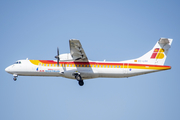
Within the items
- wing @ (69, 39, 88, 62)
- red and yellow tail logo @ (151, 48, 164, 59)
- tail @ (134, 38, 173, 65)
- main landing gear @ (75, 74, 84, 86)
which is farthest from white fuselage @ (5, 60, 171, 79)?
red and yellow tail logo @ (151, 48, 164, 59)

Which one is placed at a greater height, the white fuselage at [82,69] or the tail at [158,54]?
the tail at [158,54]

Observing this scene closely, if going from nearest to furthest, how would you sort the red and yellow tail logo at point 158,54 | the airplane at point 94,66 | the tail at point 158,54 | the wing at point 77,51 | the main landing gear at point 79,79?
the wing at point 77,51, the airplane at point 94,66, the tail at point 158,54, the red and yellow tail logo at point 158,54, the main landing gear at point 79,79

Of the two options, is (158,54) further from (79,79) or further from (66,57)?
(66,57)

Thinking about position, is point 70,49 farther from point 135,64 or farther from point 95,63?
point 135,64

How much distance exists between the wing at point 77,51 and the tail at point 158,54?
A: 6405mm

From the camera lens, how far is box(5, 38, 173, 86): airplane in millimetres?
32062

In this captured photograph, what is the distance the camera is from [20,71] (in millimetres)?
34500

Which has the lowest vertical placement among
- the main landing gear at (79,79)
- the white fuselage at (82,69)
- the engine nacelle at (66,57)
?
the main landing gear at (79,79)

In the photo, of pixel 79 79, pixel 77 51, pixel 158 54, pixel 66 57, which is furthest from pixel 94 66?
pixel 158 54

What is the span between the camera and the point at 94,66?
108 feet

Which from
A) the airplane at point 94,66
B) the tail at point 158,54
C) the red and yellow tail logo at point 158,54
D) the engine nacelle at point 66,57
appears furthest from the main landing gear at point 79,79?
the red and yellow tail logo at point 158,54

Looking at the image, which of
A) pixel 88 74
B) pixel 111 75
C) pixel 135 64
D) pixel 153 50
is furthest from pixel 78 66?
pixel 153 50

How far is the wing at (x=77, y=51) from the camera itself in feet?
98.1

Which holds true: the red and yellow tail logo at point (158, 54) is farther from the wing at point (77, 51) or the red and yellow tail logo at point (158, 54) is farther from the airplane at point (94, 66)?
the wing at point (77, 51)
